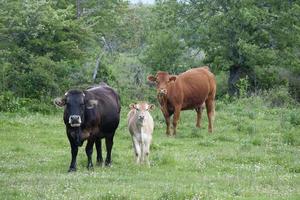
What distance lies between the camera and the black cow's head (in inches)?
561

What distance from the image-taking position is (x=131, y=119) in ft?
54.4

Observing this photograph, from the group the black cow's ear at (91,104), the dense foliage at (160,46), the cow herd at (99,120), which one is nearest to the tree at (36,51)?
the dense foliage at (160,46)

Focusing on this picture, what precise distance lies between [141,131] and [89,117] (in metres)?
1.61

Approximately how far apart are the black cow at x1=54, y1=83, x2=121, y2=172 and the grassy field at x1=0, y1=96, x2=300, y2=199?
0.56 m

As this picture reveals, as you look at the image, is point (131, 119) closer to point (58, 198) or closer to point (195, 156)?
point (195, 156)

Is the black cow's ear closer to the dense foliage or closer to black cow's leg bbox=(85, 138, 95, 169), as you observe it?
black cow's leg bbox=(85, 138, 95, 169)

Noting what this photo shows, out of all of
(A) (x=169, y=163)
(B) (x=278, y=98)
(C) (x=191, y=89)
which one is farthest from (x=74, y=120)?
(B) (x=278, y=98)

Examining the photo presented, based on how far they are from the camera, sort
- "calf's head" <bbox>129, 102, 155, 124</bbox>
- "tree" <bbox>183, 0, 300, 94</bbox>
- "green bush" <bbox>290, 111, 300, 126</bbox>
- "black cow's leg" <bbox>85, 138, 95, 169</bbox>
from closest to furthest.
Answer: "black cow's leg" <bbox>85, 138, 95, 169</bbox>, "calf's head" <bbox>129, 102, 155, 124</bbox>, "green bush" <bbox>290, 111, 300, 126</bbox>, "tree" <bbox>183, 0, 300, 94</bbox>

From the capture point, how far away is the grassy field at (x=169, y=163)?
37.8 feet

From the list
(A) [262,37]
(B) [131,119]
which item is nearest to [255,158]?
(B) [131,119]

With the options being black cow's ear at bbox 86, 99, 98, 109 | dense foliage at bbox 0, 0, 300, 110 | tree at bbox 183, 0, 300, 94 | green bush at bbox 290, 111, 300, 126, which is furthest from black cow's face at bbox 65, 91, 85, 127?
tree at bbox 183, 0, 300, 94

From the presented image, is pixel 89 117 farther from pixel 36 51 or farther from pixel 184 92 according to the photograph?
pixel 36 51

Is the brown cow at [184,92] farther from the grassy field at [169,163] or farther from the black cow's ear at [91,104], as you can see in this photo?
the black cow's ear at [91,104]

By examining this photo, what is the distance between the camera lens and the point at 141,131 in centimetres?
1595
